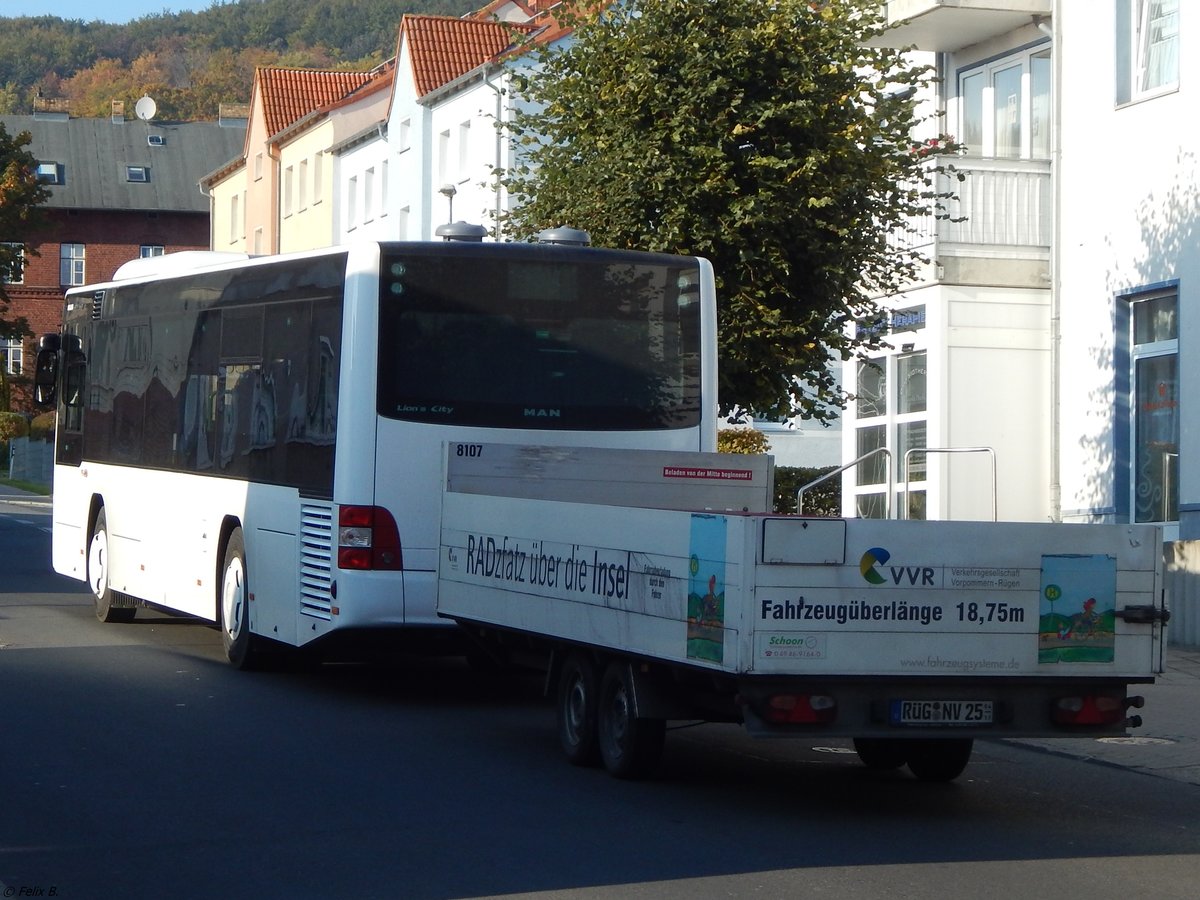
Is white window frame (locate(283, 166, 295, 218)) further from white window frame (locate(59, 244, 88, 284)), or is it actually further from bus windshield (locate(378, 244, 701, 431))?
bus windshield (locate(378, 244, 701, 431))

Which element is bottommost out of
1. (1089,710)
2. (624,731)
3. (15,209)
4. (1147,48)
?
(624,731)

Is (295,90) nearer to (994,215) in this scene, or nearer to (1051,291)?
(994,215)

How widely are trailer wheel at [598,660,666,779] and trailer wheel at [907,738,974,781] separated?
1451 millimetres

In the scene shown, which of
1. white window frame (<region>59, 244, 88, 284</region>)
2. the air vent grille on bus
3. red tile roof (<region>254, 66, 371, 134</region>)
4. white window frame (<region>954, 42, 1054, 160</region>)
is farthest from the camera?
white window frame (<region>59, 244, 88, 284</region>)

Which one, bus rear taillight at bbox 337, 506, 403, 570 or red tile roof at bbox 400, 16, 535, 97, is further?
red tile roof at bbox 400, 16, 535, 97

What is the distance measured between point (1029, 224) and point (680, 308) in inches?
435

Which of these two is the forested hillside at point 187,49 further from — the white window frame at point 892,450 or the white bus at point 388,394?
the white bus at point 388,394

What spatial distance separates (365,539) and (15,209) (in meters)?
55.2

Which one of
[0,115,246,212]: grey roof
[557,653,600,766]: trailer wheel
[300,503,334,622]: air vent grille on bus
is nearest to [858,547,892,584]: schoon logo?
[557,653,600,766]: trailer wheel

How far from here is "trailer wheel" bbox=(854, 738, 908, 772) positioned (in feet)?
34.5

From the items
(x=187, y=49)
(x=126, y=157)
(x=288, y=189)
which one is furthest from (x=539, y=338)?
(x=187, y=49)

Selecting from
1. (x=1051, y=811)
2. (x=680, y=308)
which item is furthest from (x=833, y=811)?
(x=680, y=308)

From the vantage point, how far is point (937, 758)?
10305mm

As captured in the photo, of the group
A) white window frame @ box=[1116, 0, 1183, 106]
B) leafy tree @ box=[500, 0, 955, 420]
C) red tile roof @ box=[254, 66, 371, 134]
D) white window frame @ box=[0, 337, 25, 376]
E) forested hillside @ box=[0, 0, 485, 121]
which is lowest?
leafy tree @ box=[500, 0, 955, 420]
